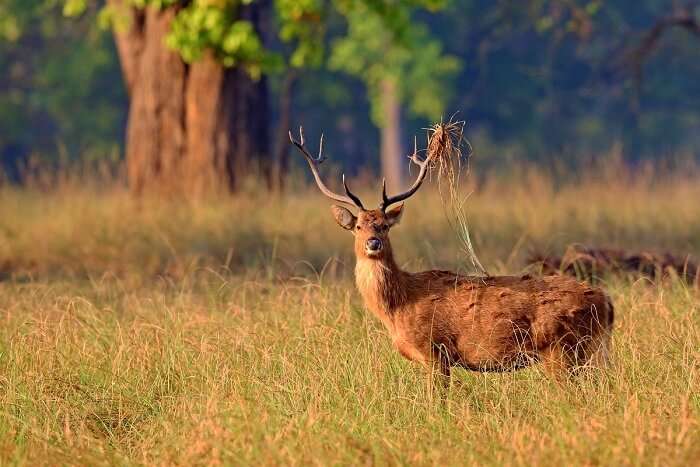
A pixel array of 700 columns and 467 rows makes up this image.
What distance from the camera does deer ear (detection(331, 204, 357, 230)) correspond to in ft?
26.9

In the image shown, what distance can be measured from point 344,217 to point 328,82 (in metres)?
36.1

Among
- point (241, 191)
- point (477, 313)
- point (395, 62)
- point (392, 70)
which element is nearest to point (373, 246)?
point (477, 313)

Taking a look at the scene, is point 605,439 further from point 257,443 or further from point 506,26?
point 506,26

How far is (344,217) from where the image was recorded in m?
8.23

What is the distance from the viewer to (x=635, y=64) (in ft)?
65.9

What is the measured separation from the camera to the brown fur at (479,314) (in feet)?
25.7

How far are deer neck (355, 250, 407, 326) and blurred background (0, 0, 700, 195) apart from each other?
26.5 ft

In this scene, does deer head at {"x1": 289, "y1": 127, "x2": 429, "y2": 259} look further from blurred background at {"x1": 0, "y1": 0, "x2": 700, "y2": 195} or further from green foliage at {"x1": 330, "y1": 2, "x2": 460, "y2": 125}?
green foliage at {"x1": 330, "y1": 2, "x2": 460, "y2": 125}

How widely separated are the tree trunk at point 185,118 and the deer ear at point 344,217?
29.0 ft

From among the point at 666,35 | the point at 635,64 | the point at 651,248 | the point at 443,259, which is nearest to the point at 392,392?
the point at 443,259

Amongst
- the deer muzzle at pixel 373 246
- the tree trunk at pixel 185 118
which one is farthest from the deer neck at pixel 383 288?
the tree trunk at pixel 185 118

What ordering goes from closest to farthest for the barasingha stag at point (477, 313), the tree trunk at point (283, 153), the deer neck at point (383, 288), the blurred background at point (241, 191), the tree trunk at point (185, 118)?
the barasingha stag at point (477, 313) < the deer neck at point (383, 288) < the blurred background at point (241, 191) < the tree trunk at point (185, 118) < the tree trunk at point (283, 153)

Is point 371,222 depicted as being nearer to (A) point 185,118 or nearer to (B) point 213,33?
(B) point 213,33

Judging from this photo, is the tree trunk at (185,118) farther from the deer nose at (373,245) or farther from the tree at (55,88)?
the tree at (55,88)
